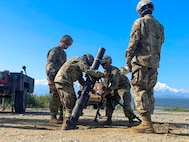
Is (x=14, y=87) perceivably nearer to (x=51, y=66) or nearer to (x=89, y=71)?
(x=51, y=66)

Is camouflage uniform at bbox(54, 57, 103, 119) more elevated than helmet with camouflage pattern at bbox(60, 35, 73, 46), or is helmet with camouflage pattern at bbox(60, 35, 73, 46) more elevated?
helmet with camouflage pattern at bbox(60, 35, 73, 46)

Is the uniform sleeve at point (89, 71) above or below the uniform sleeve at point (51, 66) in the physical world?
below

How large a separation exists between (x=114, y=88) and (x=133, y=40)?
1.88m

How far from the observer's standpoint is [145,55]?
6879 mm

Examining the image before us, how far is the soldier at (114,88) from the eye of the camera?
843cm

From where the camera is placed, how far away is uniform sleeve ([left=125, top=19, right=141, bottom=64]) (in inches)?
270

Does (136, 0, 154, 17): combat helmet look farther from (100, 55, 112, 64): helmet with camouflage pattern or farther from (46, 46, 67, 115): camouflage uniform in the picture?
(46, 46, 67, 115): camouflage uniform

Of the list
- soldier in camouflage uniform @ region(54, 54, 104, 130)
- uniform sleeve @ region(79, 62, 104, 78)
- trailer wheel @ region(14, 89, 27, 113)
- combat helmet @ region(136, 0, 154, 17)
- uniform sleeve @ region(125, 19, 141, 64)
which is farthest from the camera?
trailer wheel @ region(14, 89, 27, 113)

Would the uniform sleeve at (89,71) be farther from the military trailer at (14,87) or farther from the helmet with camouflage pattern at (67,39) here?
the military trailer at (14,87)

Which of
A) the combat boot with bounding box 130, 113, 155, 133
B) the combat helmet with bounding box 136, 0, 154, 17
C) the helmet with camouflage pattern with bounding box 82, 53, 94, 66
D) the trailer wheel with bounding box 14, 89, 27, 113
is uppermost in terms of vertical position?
the combat helmet with bounding box 136, 0, 154, 17

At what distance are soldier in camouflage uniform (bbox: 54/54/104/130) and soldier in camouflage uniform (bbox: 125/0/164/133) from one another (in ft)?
3.22

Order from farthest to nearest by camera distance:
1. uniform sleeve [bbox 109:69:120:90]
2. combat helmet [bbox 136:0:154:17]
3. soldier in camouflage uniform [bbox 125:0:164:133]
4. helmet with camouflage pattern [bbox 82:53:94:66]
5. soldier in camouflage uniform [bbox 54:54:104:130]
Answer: uniform sleeve [bbox 109:69:120:90]
helmet with camouflage pattern [bbox 82:53:94:66]
soldier in camouflage uniform [bbox 54:54:104:130]
combat helmet [bbox 136:0:154:17]
soldier in camouflage uniform [bbox 125:0:164:133]

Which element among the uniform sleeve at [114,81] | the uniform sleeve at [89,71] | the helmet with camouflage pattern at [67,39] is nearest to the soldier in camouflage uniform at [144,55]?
the uniform sleeve at [89,71]

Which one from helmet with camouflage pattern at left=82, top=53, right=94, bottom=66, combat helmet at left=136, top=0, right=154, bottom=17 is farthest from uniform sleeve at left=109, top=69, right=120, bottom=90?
combat helmet at left=136, top=0, right=154, bottom=17
